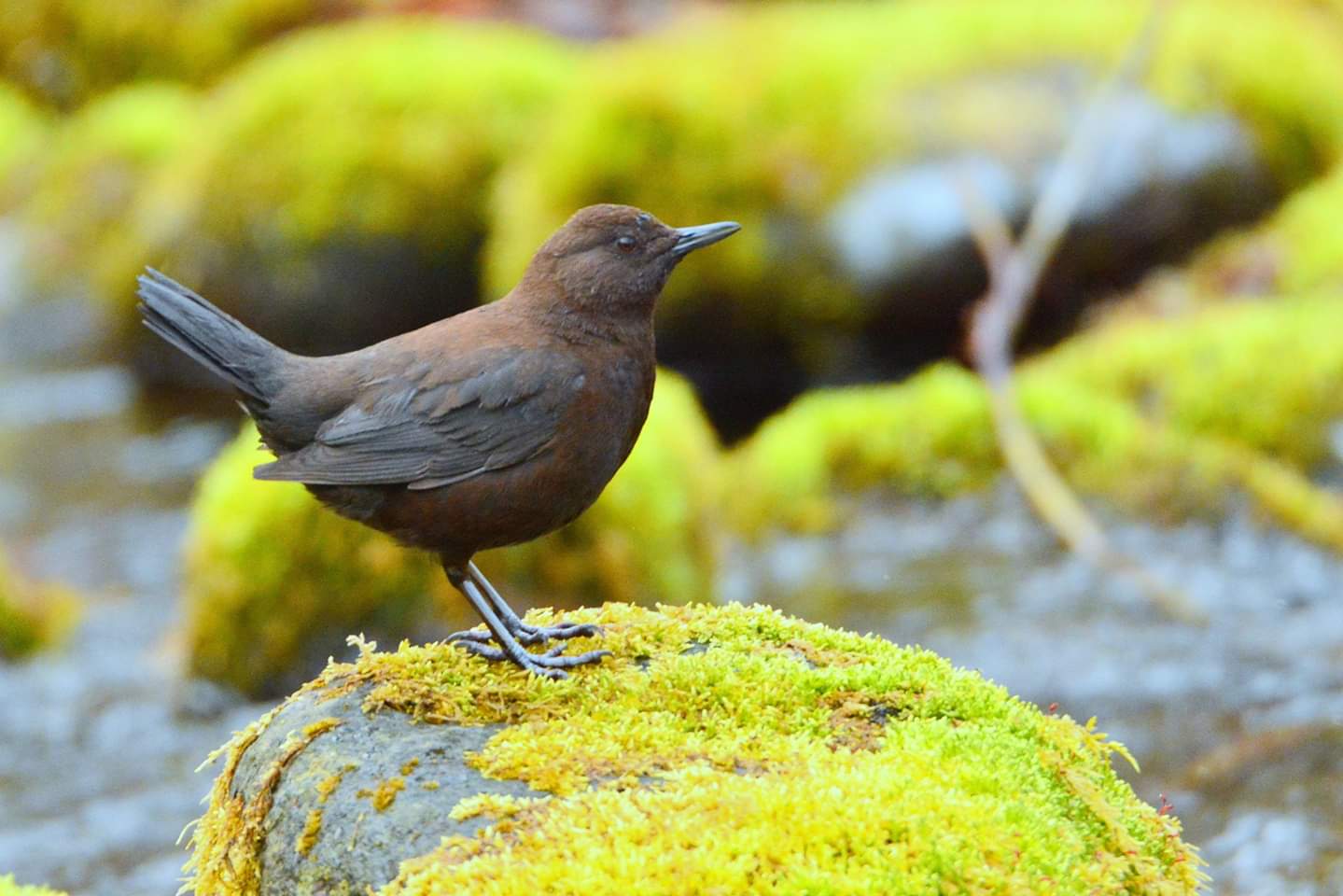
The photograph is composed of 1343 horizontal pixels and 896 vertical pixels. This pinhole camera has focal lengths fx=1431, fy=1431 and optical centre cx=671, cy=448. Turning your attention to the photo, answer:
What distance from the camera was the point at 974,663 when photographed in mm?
7887

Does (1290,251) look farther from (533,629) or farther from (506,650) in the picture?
(506,650)

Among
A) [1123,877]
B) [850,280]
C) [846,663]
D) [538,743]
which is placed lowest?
[538,743]

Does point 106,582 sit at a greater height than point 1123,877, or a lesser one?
greater

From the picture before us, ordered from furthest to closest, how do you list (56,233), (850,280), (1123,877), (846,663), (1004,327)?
(56,233) → (850,280) → (1004,327) → (846,663) → (1123,877)

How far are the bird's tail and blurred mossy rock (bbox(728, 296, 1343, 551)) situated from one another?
5701 millimetres

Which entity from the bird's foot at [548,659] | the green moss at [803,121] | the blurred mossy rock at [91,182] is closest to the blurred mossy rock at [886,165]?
the green moss at [803,121]

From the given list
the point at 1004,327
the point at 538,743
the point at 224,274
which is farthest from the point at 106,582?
the point at 538,743

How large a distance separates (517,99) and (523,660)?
10.4 m

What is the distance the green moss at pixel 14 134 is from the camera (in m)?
19.0

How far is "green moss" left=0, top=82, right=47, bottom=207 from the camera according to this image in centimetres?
1900

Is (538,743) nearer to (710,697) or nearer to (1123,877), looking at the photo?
(710,697)

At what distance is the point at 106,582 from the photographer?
9.87m

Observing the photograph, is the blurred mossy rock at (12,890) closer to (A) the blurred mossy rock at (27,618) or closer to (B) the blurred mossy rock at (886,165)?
(A) the blurred mossy rock at (27,618)

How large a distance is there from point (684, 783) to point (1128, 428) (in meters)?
6.89
